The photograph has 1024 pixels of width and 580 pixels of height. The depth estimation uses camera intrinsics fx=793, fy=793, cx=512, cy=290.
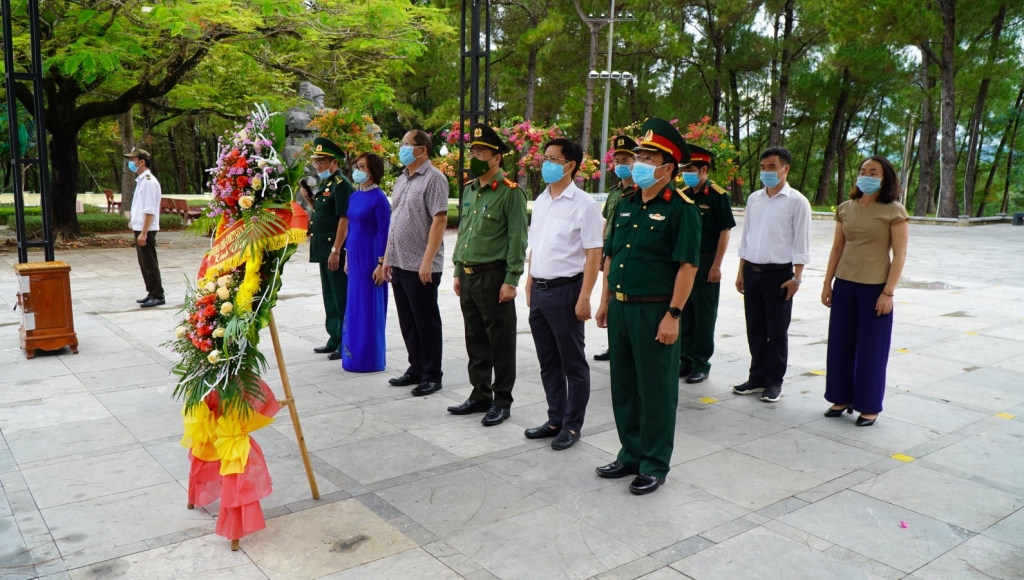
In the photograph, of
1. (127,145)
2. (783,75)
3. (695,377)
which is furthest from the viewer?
(783,75)

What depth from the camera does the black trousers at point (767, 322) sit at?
19.1 ft

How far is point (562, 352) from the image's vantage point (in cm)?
475

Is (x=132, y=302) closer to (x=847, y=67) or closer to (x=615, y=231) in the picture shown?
(x=615, y=231)

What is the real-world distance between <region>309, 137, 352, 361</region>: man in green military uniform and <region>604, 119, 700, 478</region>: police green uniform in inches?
127

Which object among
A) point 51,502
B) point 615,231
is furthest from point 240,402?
point 615,231

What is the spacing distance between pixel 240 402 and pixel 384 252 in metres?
2.71

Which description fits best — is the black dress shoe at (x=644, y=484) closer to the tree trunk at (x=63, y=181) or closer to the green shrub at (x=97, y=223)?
the tree trunk at (x=63, y=181)

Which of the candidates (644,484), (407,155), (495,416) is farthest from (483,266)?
(644,484)

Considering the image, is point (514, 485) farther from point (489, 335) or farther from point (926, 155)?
point (926, 155)

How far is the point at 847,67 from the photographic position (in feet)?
108

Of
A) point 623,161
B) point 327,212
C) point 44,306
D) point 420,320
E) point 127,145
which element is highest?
point 127,145

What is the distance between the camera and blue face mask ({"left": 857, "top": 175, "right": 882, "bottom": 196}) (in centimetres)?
505

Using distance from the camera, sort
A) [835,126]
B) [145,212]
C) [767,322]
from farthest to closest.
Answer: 1. [835,126]
2. [145,212]
3. [767,322]

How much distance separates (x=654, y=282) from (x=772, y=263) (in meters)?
2.10
